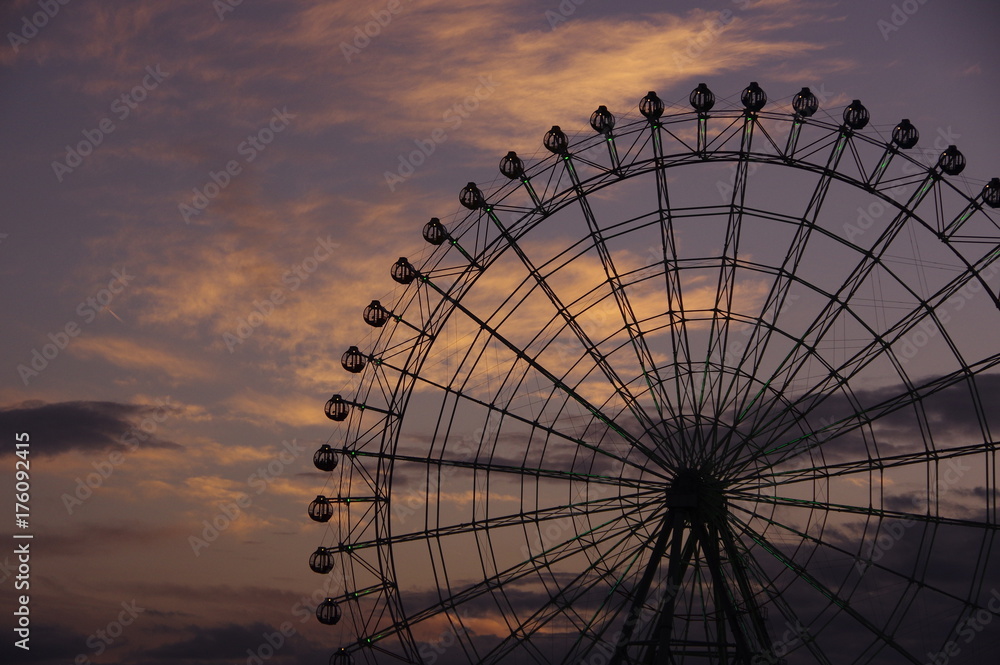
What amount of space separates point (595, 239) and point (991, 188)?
14.1 metres

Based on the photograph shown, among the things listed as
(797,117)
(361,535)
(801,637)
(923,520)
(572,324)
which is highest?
(797,117)

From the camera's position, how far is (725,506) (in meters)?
48.7

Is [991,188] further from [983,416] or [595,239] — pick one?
[595,239]

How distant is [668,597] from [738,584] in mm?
2560

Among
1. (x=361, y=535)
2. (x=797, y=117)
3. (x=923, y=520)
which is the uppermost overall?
(x=797, y=117)

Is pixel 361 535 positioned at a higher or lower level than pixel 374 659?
higher

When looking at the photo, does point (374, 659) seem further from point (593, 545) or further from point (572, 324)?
point (572, 324)

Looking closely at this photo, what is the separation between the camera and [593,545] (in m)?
49.4

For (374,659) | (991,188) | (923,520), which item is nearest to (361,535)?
(374,659)

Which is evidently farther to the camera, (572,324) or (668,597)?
(572,324)

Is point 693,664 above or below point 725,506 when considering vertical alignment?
below

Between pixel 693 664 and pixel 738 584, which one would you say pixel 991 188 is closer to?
pixel 738 584

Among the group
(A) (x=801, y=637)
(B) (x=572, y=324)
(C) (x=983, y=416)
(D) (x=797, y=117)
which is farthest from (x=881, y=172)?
(A) (x=801, y=637)

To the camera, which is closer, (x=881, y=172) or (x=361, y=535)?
(x=881, y=172)
